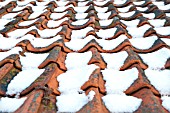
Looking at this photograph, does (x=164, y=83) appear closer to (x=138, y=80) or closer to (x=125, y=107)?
(x=138, y=80)

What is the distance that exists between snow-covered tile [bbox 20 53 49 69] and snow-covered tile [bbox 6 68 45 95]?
3.3 inches

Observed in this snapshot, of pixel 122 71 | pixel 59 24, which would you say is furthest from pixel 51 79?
pixel 59 24

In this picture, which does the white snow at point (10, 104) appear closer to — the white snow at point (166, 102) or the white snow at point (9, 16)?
the white snow at point (166, 102)

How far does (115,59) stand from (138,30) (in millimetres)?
712

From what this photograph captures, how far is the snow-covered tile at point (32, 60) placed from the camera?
6.44 feet

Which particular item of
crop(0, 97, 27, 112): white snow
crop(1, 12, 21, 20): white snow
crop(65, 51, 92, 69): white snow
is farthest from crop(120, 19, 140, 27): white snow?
→ crop(0, 97, 27, 112): white snow

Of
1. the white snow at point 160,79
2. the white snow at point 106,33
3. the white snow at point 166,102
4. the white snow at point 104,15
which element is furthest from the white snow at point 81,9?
the white snow at point 166,102

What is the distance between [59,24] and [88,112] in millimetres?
1682

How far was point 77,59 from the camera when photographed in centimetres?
205

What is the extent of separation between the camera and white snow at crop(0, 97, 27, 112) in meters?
1.44

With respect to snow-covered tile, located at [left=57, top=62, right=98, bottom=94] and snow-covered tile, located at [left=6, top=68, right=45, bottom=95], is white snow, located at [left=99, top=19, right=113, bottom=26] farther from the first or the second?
snow-covered tile, located at [left=6, top=68, right=45, bottom=95]

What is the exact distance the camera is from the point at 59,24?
9.35 ft

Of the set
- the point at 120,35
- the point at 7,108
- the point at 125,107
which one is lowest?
the point at 120,35

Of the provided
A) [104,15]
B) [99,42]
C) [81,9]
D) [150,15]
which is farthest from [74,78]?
[81,9]
